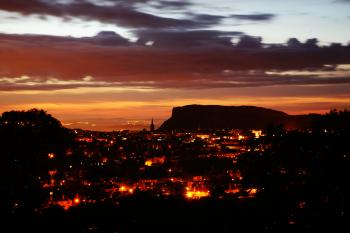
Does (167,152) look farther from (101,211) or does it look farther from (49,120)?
(101,211)

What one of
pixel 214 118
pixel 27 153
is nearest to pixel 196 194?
pixel 27 153

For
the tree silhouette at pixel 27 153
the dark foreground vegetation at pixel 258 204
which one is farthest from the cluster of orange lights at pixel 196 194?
the tree silhouette at pixel 27 153

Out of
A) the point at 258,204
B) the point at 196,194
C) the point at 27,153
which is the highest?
the point at 27,153

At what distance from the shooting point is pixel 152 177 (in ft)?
176

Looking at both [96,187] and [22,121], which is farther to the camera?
[22,121]

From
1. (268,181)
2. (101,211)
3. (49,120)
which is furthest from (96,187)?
(268,181)

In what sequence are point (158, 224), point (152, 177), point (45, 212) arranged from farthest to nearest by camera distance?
point (152, 177) < point (45, 212) < point (158, 224)

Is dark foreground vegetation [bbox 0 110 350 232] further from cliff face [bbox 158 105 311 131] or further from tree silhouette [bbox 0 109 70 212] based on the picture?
cliff face [bbox 158 105 311 131]

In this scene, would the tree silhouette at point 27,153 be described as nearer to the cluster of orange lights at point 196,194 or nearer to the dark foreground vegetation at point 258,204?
the dark foreground vegetation at point 258,204

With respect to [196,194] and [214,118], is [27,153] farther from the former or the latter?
[214,118]

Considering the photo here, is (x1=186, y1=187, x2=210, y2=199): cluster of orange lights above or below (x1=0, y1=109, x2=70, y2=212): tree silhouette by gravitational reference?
below

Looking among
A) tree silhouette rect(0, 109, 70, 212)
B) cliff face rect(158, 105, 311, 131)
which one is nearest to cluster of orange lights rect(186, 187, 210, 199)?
tree silhouette rect(0, 109, 70, 212)

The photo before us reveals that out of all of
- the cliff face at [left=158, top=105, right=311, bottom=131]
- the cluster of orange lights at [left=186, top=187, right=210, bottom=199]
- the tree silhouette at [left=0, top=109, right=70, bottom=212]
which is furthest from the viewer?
the cliff face at [left=158, top=105, right=311, bottom=131]

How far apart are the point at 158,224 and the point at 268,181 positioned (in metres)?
6.00
